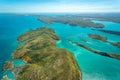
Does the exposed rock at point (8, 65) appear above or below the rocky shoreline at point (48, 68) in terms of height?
below

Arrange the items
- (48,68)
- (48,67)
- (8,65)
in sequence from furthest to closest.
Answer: (8,65) < (48,67) < (48,68)

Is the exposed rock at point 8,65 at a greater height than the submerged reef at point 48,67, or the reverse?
the submerged reef at point 48,67

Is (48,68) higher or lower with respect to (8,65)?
higher

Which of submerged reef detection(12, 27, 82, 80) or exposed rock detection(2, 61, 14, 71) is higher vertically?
submerged reef detection(12, 27, 82, 80)

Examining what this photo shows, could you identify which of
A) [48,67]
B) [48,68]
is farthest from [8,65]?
[48,68]

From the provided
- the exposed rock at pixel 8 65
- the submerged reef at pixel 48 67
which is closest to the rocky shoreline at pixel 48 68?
the submerged reef at pixel 48 67

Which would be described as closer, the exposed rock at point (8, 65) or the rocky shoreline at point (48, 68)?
the rocky shoreline at point (48, 68)

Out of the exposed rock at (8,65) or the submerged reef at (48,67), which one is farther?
the exposed rock at (8,65)

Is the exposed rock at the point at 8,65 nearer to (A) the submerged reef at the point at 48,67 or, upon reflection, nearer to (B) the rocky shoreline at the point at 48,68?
(B) the rocky shoreline at the point at 48,68

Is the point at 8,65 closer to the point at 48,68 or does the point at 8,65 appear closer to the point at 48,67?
the point at 48,67

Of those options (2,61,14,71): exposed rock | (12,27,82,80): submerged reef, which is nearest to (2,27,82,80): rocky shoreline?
(12,27,82,80): submerged reef

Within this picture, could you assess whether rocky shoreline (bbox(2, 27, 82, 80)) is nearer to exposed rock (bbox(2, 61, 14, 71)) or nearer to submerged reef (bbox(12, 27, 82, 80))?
submerged reef (bbox(12, 27, 82, 80))
